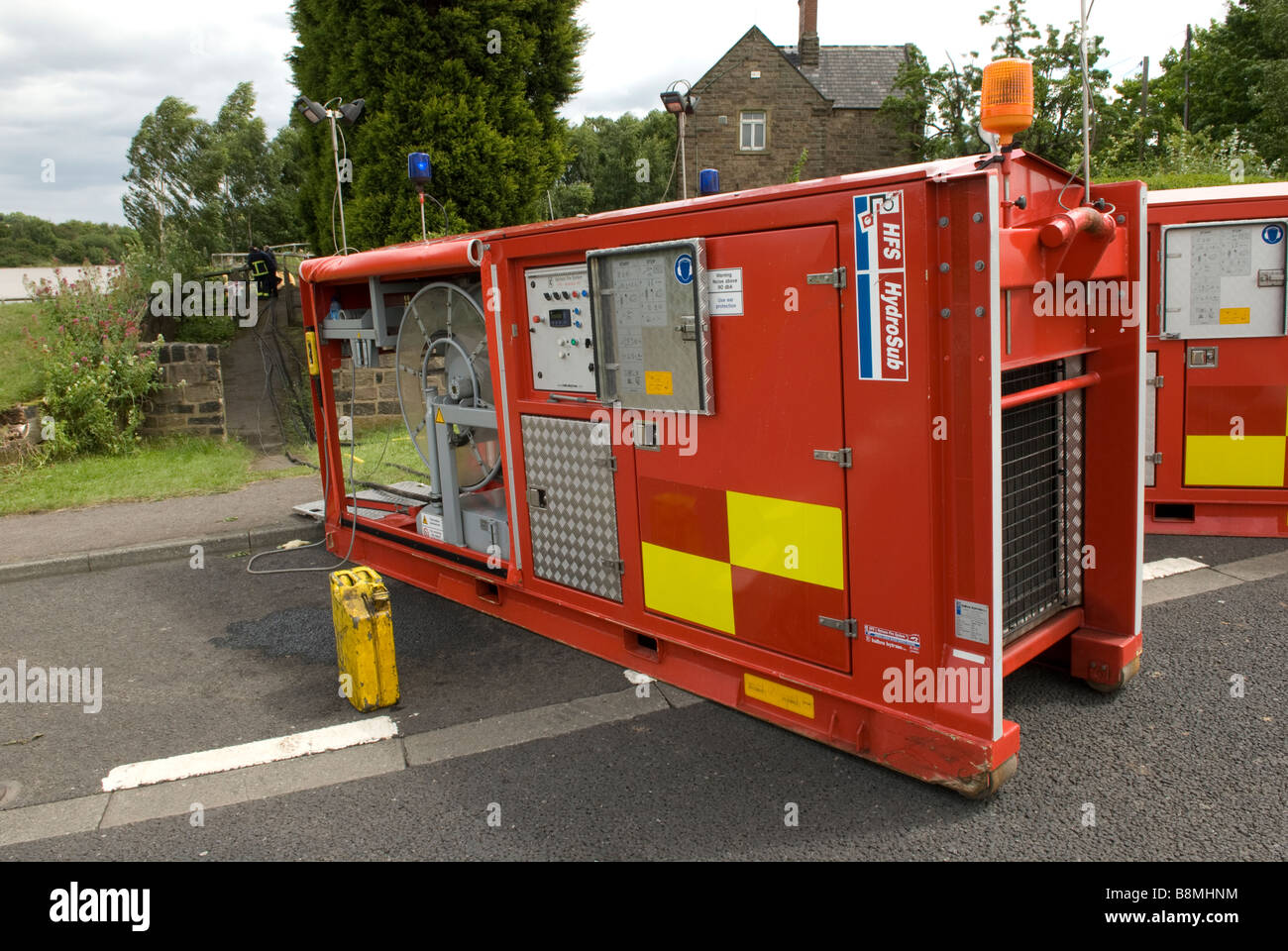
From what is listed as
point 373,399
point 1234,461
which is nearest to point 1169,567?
point 1234,461

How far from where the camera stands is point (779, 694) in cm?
406

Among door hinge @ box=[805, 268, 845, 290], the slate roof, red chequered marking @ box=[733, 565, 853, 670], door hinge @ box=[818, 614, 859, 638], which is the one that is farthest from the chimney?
door hinge @ box=[818, 614, 859, 638]

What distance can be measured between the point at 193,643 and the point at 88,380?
5.92 m

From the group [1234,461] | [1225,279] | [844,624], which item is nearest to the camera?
[844,624]

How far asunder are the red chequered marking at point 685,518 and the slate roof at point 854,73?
30.2m

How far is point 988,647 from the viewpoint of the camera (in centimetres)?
331

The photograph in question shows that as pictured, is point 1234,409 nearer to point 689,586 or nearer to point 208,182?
point 689,586

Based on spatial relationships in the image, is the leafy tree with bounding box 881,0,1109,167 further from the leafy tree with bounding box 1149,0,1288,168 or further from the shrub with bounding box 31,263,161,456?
the shrub with bounding box 31,263,161,456

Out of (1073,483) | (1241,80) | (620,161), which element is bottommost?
(1073,483)

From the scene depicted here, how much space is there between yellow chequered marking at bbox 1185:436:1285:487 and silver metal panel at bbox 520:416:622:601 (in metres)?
4.25

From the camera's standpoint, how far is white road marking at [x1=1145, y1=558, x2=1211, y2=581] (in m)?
5.74

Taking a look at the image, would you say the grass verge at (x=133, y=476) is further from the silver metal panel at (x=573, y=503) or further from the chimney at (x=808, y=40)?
the chimney at (x=808, y=40)

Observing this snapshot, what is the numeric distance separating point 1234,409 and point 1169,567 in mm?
1267

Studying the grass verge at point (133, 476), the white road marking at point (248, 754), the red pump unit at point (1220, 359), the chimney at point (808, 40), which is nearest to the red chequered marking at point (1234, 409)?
the red pump unit at point (1220, 359)
